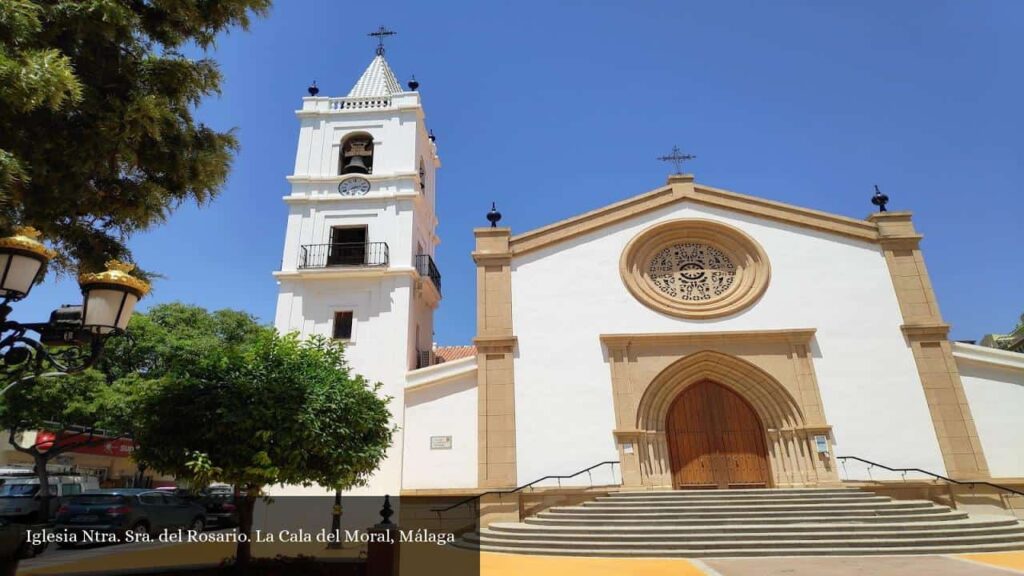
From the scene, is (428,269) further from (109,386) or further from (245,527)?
(245,527)

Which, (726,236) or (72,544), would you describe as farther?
(726,236)

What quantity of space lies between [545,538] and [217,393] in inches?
285

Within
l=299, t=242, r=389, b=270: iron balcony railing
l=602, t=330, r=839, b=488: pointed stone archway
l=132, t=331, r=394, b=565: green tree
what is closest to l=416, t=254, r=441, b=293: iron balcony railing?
l=299, t=242, r=389, b=270: iron balcony railing

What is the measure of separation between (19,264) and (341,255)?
584 inches

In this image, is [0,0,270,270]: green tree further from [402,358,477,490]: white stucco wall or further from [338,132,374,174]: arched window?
[338,132,374,174]: arched window

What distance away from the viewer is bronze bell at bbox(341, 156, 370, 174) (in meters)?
19.6

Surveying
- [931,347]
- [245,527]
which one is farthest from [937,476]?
[245,527]

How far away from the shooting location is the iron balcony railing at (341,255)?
18.1 meters

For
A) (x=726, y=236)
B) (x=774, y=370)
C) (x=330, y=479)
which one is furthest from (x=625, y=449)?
(x=330, y=479)

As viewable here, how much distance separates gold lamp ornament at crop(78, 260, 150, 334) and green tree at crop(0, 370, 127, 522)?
18.4 m

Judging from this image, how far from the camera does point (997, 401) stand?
1361 centimetres

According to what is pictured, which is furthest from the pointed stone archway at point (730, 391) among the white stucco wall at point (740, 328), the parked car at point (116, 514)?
the parked car at point (116, 514)

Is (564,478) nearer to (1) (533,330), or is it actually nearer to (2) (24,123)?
(1) (533,330)

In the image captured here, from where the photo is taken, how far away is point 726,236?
1595cm
